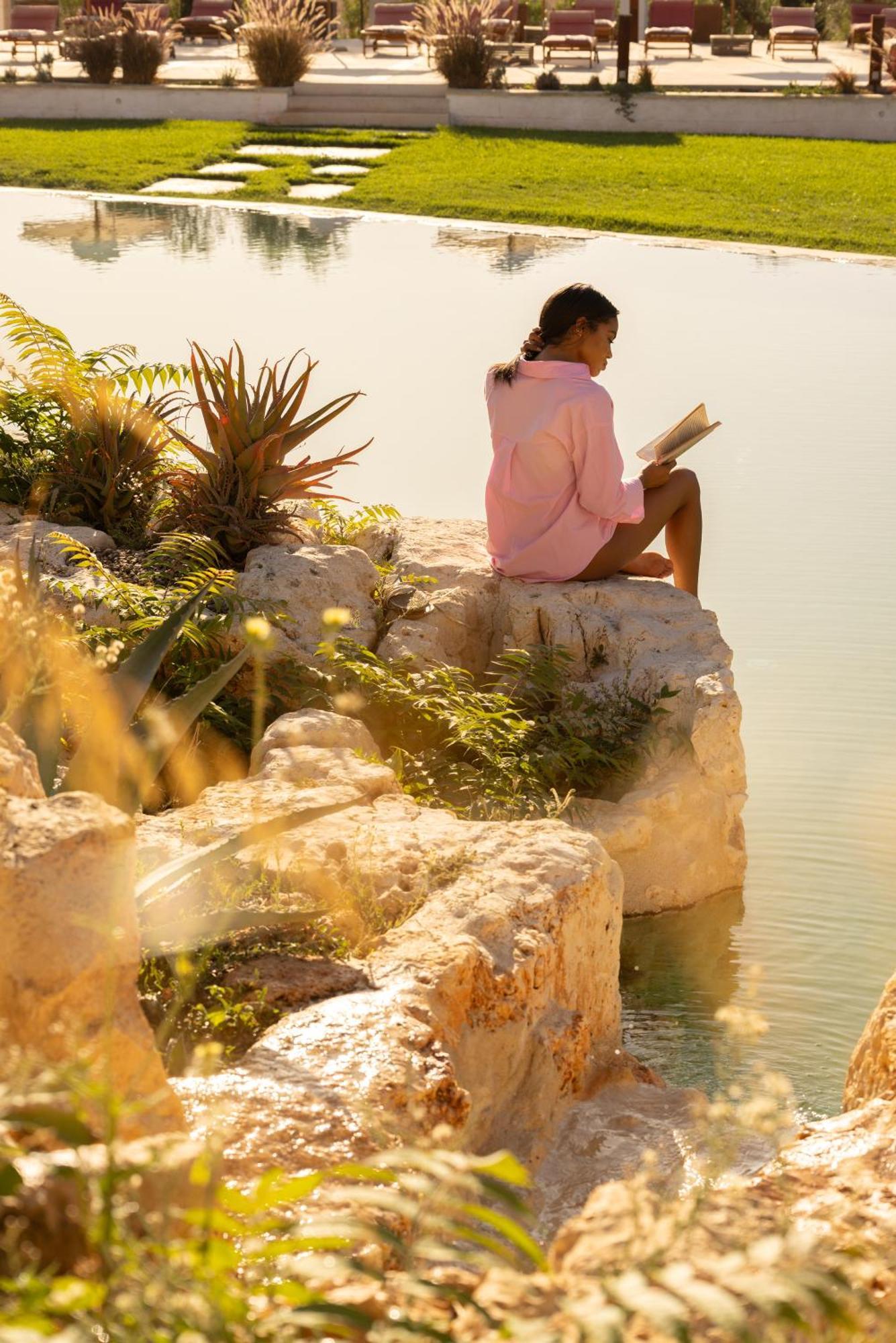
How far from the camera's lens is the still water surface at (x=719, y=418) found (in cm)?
434

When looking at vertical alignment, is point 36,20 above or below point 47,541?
above

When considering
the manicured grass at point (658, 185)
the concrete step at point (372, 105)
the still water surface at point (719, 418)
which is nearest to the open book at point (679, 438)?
the still water surface at point (719, 418)

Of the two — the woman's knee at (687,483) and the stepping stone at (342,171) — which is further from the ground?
the stepping stone at (342,171)

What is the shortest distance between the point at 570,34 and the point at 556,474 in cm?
2456

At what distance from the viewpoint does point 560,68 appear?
2625 cm

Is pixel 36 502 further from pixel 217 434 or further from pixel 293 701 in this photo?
pixel 293 701

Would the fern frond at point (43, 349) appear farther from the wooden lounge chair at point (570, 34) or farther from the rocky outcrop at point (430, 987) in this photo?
the wooden lounge chair at point (570, 34)

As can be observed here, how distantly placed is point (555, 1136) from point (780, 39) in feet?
94.1

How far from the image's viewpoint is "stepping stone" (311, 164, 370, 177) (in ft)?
59.1

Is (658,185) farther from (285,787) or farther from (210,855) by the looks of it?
(210,855)

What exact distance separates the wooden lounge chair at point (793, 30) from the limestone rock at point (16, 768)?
28.6m

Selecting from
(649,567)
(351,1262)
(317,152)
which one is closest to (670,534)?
(649,567)

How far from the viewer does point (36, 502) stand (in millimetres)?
5547

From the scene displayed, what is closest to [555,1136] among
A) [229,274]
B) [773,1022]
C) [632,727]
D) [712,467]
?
[773,1022]
